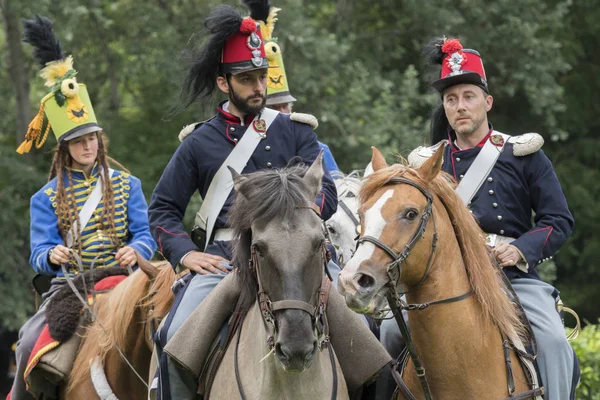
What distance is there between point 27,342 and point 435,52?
4.08 metres

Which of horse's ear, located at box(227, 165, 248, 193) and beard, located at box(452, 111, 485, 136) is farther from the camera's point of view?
beard, located at box(452, 111, 485, 136)

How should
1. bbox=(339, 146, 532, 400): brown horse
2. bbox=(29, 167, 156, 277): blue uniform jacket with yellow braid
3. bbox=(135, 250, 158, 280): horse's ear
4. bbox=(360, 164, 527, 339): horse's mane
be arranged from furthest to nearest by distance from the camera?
bbox=(29, 167, 156, 277): blue uniform jacket with yellow braid
bbox=(135, 250, 158, 280): horse's ear
bbox=(360, 164, 527, 339): horse's mane
bbox=(339, 146, 532, 400): brown horse

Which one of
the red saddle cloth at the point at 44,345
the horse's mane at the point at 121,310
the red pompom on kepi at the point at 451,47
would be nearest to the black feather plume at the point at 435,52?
the red pompom on kepi at the point at 451,47

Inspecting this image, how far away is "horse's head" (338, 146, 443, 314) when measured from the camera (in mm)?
5934

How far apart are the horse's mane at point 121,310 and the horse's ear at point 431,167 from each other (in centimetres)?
255

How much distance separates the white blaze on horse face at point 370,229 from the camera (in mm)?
5965

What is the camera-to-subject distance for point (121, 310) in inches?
342

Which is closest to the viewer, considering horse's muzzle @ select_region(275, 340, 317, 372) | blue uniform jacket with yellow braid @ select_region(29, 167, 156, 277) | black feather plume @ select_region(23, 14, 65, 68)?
horse's muzzle @ select_region(275, 340, 317, 372)

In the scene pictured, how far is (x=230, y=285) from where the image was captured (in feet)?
22.1

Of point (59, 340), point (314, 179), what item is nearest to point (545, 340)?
point (314, 179)

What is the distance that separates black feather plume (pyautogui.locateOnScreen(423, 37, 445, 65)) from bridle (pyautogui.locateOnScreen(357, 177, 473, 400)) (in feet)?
6.05

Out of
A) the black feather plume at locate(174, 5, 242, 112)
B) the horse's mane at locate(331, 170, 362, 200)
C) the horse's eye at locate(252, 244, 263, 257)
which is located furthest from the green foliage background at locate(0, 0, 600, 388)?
the horse's eye at locate(252, 244, 263, 257)

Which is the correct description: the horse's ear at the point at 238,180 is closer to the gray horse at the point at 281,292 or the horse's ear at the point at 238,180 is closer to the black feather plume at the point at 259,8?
the gray horse at the point at 281,292

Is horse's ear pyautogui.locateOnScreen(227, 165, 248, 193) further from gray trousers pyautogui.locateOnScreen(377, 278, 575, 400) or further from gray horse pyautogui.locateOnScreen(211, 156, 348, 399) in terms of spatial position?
gray trousers pyautogui.locateOnScreen(377, 278, 575, 400)
